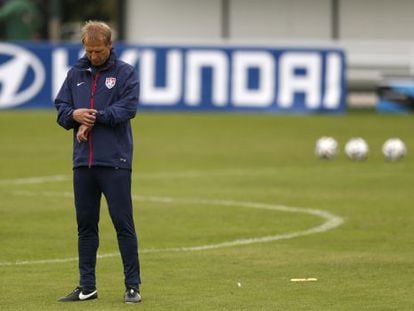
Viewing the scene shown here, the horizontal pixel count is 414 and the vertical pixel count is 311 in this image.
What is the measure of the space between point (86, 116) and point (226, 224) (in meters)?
5.95

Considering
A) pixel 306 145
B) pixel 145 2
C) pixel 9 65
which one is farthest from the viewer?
pixel 145 2

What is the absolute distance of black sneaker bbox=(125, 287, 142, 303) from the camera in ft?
36.7

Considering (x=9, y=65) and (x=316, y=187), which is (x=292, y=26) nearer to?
(x=9, y=65)

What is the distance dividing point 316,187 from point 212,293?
9477 millimetres

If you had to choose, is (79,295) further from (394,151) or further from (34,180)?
(394,151)

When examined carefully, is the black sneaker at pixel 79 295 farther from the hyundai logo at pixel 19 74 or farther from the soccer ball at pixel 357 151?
the hyundai logo at pixel 19 74

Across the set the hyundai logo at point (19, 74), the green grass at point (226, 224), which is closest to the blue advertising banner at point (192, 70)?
the hyundai logo at point (19, 74)

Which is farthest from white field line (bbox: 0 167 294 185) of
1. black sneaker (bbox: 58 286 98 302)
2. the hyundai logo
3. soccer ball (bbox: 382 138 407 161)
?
the hyundai logo

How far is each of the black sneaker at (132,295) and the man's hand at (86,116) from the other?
1349 mm

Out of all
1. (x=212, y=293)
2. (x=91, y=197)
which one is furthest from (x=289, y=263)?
(x=91, y=197)

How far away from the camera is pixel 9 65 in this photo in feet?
115

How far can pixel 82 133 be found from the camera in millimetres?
11070

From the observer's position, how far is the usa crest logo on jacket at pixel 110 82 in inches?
440

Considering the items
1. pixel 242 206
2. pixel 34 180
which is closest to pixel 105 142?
pixel 242 206
